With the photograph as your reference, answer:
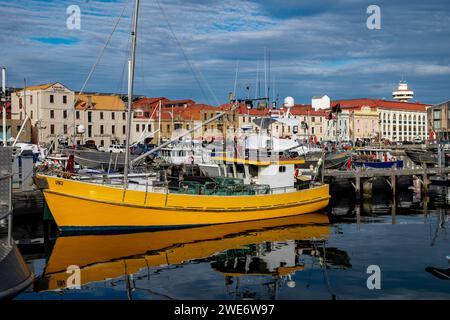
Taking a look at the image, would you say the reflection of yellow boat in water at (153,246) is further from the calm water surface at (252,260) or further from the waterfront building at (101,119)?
the waterfront building at (101,119)

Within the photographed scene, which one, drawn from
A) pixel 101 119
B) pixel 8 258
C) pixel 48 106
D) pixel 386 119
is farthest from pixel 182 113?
pixel 8 258

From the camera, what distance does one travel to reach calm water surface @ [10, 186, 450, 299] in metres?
17.0

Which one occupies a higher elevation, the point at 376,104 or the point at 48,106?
the point at 376,104

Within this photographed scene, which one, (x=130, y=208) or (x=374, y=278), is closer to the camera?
(x=374, y=278)

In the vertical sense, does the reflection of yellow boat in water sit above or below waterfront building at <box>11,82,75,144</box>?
below

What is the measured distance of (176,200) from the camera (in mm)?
27312

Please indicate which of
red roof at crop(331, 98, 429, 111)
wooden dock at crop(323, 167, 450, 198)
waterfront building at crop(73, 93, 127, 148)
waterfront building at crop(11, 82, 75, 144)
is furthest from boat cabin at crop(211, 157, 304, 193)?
red roof at crop(331, 98, 429, 111)

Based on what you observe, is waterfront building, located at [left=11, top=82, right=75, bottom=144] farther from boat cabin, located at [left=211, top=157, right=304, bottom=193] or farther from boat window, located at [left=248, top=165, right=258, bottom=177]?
boat window, located at [left=248, top=165, right=258, bottom=177]

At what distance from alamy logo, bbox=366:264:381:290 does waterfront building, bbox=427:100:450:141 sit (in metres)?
84.8

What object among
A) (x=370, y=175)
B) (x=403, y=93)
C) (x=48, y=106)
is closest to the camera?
(x=370, y=175)

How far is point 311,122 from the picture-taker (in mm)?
119312

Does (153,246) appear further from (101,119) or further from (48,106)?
(101,119)

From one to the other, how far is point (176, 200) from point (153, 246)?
3.97 metres
